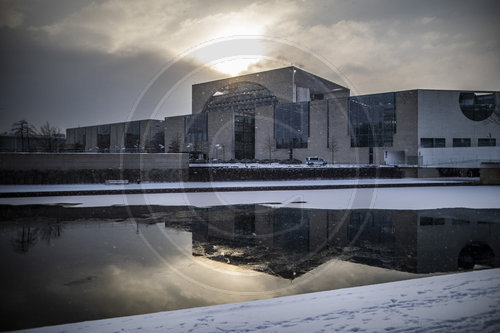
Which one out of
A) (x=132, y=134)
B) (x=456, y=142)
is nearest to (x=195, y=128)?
(x=132, y=134)

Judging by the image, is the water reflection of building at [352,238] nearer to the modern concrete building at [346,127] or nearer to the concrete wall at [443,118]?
the modern concrete building at [346,127]

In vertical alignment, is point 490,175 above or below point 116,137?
below

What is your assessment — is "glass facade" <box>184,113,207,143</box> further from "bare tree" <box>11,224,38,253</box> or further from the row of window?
"bare tree" <box>11,224,38,253</box>

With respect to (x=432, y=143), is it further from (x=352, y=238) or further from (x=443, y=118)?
(x=352, y=238)

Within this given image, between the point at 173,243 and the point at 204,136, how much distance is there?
236ft

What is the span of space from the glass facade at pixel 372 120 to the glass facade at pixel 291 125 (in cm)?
904

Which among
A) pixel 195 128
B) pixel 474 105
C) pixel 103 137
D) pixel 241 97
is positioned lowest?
pixel 103 137

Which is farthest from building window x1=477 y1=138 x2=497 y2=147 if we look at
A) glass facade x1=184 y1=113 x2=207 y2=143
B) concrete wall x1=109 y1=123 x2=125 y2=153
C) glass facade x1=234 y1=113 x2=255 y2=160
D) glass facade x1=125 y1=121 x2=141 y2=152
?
concrete wall x1=109 y1=123 x2=125 y2=153

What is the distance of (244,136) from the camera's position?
77062mm

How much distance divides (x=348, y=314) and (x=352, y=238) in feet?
16.7

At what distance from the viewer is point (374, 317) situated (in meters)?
4.31

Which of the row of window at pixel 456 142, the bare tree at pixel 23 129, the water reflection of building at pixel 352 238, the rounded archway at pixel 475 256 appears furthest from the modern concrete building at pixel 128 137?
the rounded archway at pixel 475 256

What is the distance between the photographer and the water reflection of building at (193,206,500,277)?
283 inches

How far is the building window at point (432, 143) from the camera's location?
53.2m
